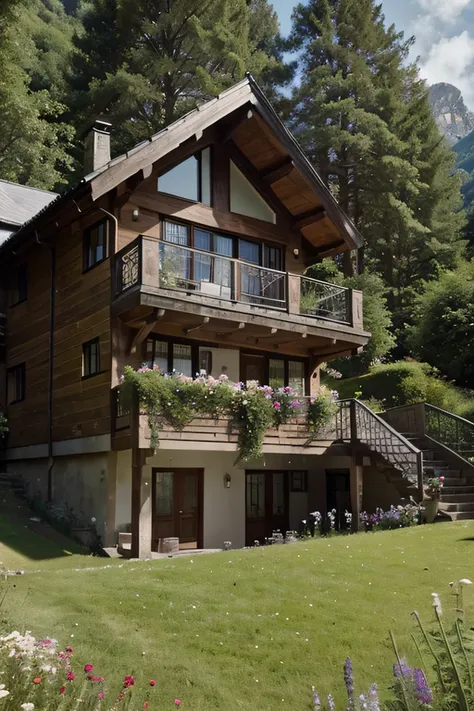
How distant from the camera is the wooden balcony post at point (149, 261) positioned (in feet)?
55.7

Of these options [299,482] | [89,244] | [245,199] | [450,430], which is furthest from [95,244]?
[450,430]

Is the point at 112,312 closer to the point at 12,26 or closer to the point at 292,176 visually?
the point at 292,176

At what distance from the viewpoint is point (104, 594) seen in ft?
35.4

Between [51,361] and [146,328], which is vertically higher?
[146,328]

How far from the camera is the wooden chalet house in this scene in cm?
1809

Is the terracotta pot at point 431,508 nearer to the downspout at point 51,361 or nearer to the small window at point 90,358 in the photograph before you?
the small window at point 90,358

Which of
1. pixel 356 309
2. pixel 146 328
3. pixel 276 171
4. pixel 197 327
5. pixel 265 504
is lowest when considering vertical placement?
pixel 265 504

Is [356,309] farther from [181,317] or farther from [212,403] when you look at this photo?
[212,403]

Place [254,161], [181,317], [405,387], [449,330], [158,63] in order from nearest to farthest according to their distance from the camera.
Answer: [181,317]
[254,161]
[405,387]
[449,330]
[158,63]

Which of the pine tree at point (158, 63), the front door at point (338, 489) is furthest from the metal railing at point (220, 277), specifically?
the pine tree at point (158, 63)

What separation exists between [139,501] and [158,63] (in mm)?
27907

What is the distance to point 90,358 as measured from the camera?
19641 millimetres

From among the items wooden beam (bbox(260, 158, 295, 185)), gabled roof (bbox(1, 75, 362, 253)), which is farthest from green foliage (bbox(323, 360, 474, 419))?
wooden beam (bbox(260, 158, 295, 185))

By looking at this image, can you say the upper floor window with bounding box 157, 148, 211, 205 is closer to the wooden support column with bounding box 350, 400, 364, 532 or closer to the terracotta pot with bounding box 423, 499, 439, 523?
the wooden support column with bounding box 350, 400, 364, 532
